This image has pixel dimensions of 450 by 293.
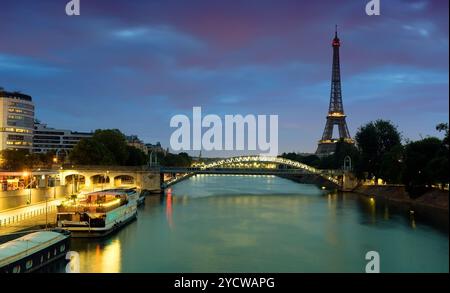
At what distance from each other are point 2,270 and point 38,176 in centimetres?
2288

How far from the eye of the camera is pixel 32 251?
1062 cm

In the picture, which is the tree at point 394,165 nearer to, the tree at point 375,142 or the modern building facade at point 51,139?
the tree at point 375,142

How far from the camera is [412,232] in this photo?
600 inches

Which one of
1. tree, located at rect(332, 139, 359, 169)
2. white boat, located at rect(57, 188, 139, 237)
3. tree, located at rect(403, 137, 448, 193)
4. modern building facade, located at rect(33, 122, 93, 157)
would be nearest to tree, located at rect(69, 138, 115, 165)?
white boat, located at rect(57, 188, 139, 237)

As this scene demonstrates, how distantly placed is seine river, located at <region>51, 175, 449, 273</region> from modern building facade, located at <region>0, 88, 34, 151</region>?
30.1 m

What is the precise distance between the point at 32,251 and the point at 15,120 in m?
43.0

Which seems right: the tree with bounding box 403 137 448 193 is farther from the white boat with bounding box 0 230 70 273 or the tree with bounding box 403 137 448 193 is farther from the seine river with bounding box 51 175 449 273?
the white boat with bounding box 0 230 70 273

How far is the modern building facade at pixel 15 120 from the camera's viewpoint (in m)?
48.1

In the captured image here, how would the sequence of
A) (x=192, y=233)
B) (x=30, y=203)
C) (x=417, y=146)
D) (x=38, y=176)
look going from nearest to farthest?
(x=192, y=233), (x=30, y=203), (x=417, y=146), (x=38, y=176)

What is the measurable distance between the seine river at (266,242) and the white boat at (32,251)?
53 cm

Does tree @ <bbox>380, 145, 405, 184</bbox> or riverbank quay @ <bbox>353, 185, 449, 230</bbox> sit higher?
tree @ <bbox>380, 145, 405, 184</bbox>

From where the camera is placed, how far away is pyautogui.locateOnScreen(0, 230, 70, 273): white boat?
383 inches

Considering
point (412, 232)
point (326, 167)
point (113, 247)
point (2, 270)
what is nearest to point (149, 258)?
point (113, 247)

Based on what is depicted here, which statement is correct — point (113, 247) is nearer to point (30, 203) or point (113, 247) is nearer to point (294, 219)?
point (30, 203)
